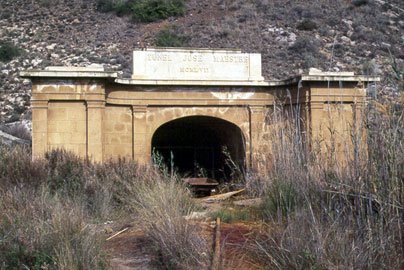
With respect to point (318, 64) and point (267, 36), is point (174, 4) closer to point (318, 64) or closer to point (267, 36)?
point (267, 36)

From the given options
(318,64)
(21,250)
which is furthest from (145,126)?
(318,64)

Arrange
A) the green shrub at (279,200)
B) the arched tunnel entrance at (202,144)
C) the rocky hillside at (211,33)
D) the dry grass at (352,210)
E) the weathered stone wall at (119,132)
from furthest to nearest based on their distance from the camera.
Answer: the rocky hillside at (211,33) < the arched tunnel entrance at (202,144) < the weathered stone wall at (119,132) < the green shrub at (279,200) < the dry grass at (352,210)

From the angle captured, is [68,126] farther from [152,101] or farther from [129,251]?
[129,251]

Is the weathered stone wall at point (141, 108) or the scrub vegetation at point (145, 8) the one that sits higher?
the scrub vegetation at point (145, 8)

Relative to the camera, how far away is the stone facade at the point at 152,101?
15398 millimetres

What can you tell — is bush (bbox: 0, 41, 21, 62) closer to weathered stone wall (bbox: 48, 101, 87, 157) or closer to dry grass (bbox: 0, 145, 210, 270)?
weathered stone wall (bbox: 48, 101, 87, 157)

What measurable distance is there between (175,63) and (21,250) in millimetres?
10671

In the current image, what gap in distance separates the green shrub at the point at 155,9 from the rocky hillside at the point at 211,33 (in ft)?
1.66

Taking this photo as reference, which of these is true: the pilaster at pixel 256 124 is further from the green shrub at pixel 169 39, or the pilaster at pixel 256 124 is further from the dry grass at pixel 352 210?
the green shrub at pixel 169 39

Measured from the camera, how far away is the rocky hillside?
32.6 metres

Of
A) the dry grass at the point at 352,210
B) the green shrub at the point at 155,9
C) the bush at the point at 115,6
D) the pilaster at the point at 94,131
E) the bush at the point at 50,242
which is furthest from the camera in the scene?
the bush at the point at 115,6

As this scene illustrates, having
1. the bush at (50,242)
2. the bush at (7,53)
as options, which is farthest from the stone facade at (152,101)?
the bush at (7,53)

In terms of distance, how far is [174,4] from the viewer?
4253 centimetres

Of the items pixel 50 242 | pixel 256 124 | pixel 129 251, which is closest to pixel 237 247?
pixel 129 251
